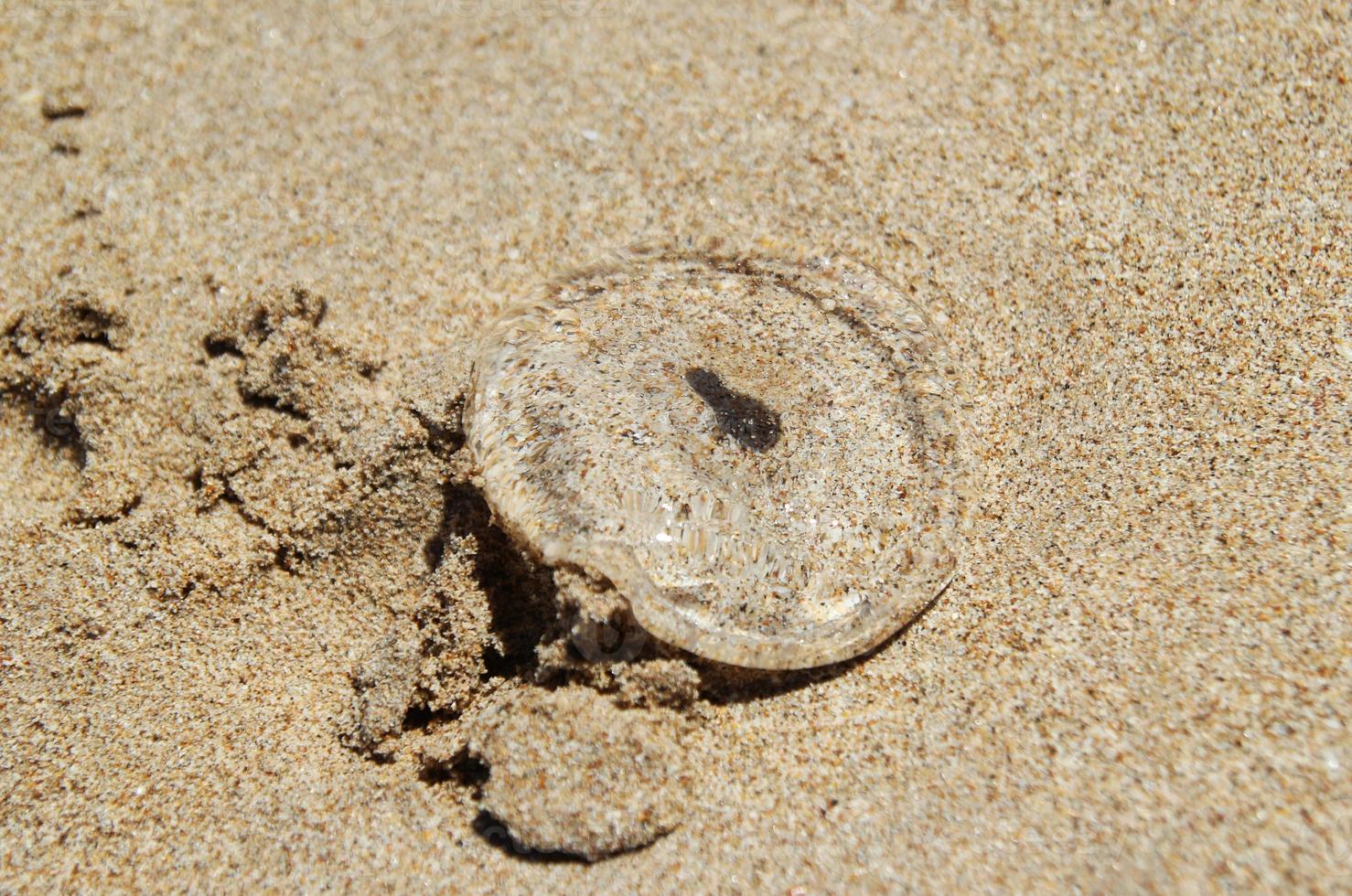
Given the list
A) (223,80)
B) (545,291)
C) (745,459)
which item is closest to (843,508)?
(745,459)
